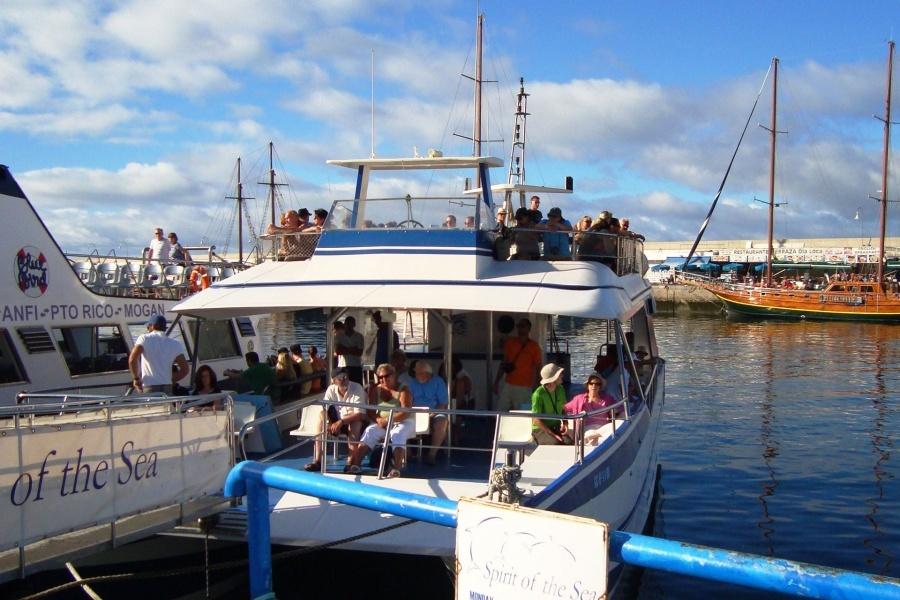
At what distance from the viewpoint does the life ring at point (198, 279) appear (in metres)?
17.8

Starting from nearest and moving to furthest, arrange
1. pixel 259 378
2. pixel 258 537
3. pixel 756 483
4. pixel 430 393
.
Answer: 1. pixel 258 537
2. pixel 430 393
3. pixel 259 378
4. pixel 756 483

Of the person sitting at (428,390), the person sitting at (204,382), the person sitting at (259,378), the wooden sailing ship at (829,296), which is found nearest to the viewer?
the person sitting at (428,390)

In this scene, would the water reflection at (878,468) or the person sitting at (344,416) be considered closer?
the person sitting at (344,416)

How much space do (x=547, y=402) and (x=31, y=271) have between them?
9318 millimetres

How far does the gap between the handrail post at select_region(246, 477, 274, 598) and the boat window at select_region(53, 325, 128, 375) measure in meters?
11.1

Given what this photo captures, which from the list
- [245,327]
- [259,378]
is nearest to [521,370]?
[259,378]

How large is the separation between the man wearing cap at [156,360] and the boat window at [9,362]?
4.56 m

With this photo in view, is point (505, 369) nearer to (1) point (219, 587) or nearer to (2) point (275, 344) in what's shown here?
(1) point (219, 587)

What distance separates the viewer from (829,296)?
53062mm

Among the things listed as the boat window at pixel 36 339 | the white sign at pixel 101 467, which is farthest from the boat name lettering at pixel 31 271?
the white sign at pixel 101 467

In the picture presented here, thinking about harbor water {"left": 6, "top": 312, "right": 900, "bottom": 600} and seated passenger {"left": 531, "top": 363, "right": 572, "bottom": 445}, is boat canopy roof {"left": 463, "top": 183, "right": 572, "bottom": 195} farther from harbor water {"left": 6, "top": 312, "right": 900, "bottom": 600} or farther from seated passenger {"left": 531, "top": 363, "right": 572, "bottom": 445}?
seated passenger {"left": 531, "top": 363, "right": 572, "bottom": 445}

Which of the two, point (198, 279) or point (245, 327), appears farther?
point (198, 279)

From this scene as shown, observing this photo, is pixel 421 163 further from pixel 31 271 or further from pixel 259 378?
pixel 31 271

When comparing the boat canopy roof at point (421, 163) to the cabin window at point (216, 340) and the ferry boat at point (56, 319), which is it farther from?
the cabin window at point (216, 340)
